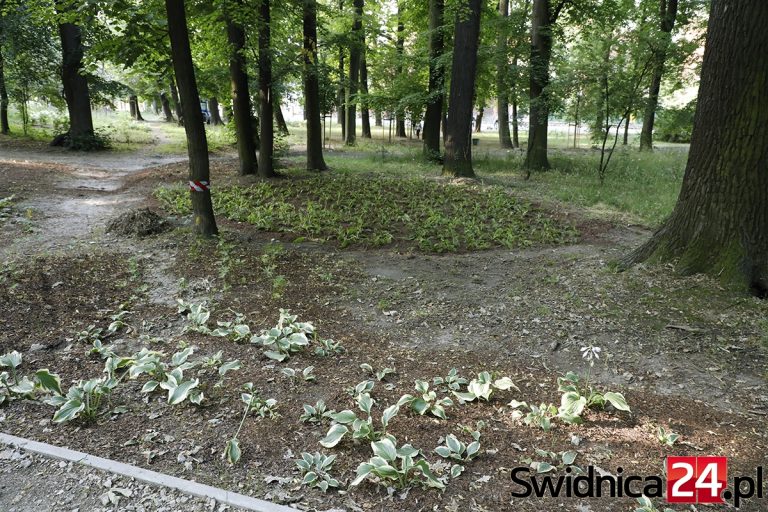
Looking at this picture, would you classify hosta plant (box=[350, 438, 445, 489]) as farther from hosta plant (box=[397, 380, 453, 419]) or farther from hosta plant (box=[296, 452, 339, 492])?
hosta plant (box=[397, 380, 453, 419])

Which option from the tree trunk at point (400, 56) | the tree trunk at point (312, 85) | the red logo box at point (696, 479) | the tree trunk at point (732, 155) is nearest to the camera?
the red logo box at point (696, 479)

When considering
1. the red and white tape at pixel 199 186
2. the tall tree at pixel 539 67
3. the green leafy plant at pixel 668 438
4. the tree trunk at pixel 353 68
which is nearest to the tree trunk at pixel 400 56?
the tree trunk at pixel 353 68

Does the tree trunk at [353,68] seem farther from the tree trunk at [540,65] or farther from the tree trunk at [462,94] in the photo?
the tree trunk at [540,65]

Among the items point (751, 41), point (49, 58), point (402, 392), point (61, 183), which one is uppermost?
point (49, 58)

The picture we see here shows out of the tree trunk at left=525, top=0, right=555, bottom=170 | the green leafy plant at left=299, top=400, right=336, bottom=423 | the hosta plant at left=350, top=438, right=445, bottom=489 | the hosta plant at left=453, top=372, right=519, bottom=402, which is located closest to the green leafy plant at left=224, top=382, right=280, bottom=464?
the green leafy plant at left=299, top=400, right=336, bottom=423

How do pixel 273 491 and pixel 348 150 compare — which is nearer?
pixel 273 491

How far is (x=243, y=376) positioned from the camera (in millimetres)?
3953

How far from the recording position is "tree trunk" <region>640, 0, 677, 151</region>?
11422mm

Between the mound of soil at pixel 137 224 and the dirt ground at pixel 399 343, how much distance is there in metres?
0.19

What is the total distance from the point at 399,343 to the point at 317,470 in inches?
80.8

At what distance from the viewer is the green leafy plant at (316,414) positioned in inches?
131

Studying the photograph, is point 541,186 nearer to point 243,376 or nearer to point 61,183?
point 243,376

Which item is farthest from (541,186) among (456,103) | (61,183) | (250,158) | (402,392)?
(61,183)

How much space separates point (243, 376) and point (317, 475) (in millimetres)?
1386
